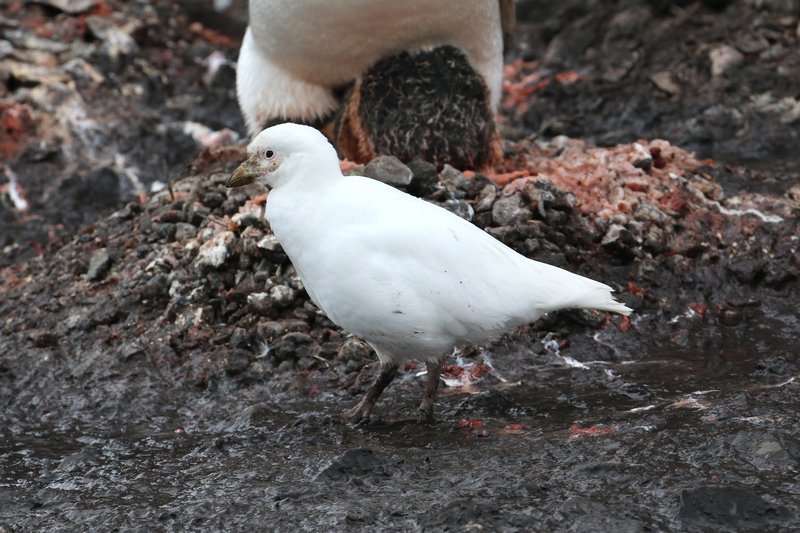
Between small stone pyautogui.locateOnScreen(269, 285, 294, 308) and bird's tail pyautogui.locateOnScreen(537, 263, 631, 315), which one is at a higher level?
bird's tail pyautogui.locateOnScreen(537, 263, 631, 315)

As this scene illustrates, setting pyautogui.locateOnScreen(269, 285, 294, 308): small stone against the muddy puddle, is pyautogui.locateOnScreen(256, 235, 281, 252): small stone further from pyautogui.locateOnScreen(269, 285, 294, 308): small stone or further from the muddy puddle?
the muddy puddle

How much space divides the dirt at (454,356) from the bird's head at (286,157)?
121 centimetres

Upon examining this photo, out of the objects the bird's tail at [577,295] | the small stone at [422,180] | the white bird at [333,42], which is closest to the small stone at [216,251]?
the small stone at [422,180]


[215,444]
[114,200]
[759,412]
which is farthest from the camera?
[114,200]

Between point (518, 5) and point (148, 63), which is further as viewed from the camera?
point (518, 5)

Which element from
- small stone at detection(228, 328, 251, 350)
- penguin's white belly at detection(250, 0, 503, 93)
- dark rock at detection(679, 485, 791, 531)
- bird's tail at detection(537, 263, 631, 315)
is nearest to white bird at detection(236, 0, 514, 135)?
penguin's white belly at detection(250, 0, 503, 93)

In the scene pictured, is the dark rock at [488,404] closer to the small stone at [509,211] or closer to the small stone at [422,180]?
the small stone at [509,211]

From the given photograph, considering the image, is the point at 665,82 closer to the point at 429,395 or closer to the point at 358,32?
the point at 358,32

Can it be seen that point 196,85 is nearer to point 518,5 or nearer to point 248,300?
point 518,5

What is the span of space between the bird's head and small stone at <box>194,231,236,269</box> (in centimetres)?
176

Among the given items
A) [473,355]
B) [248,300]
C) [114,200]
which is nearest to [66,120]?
[114,200]

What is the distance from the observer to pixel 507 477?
467 cm

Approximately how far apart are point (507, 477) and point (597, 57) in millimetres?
8173

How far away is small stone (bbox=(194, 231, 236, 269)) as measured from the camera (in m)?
7.09
